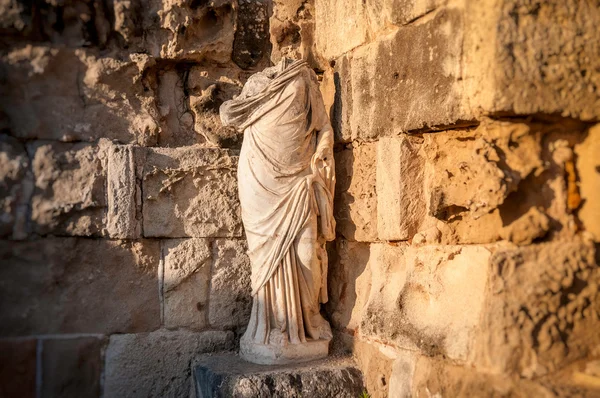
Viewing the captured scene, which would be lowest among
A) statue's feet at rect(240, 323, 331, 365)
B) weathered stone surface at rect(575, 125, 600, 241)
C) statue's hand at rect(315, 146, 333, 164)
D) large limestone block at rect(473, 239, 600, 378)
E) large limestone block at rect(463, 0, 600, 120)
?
statue's feet at rect(240, 323, 331, 365)

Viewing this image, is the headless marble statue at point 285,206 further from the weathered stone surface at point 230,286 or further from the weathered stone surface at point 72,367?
the weathered stone surface at point 72,367

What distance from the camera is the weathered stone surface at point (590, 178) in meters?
3.46

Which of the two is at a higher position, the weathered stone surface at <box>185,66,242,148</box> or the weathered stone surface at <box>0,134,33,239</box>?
the weathered stone surface at <box>185,66,242,148</box>

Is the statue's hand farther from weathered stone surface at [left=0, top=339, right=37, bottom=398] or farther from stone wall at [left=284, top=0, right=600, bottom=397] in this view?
weathered stone surface at [left=0, top=339, right=37, bottom=398]

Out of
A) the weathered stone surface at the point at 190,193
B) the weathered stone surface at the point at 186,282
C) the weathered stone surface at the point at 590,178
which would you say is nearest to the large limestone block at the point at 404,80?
the weathered stone surface at the point at 590,178

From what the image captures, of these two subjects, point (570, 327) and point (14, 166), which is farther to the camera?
point (14, 166)

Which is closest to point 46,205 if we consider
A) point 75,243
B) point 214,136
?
point 75,243

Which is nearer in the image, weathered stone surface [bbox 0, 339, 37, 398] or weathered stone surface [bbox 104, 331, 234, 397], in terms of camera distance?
weathered stone surface [bbox 0, 339, 37, 398]

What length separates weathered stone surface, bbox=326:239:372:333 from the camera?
4.58 metres

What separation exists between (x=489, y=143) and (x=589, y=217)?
2.05 ft

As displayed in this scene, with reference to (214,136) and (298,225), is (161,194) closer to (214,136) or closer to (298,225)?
(214,136)

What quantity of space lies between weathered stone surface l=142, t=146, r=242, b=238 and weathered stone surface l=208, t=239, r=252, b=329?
0.11 metres

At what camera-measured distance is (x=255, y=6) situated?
16.7 ft

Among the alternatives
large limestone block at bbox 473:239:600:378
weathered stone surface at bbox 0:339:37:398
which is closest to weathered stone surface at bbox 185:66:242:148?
weathered stone surface at bbox 0:339:37:398
